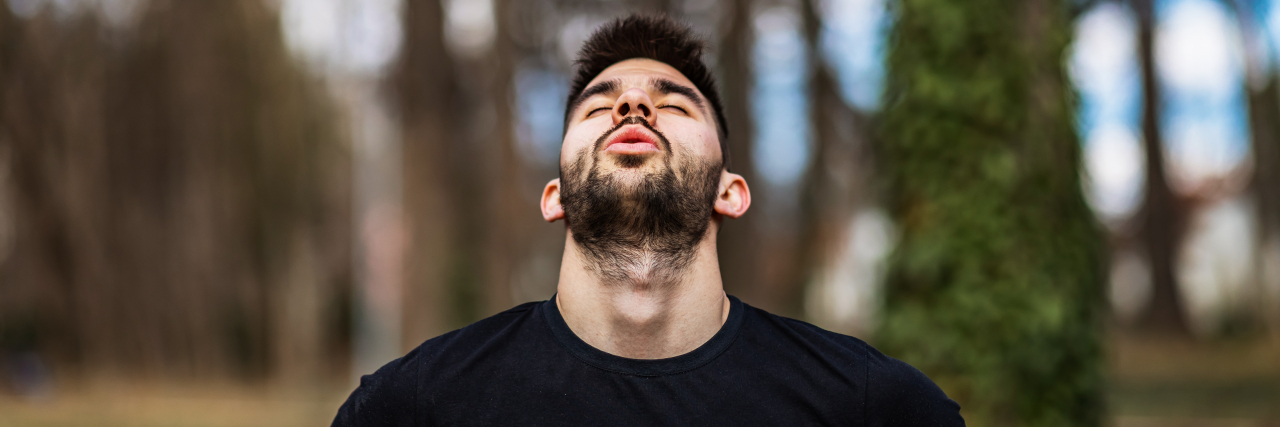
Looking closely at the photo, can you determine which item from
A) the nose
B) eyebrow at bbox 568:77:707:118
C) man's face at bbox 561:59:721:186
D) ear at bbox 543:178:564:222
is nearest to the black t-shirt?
ear at bbox 543:178:564:222

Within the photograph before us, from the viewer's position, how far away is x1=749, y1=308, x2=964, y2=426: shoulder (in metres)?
2.26

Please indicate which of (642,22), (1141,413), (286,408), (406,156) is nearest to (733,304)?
(642,22)

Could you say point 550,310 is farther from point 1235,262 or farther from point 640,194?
point 1235,262

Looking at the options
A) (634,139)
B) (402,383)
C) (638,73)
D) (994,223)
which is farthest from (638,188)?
(994,223)

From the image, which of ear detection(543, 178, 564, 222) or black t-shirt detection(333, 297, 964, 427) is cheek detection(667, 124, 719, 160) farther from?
black t-shirt detection(333, 297, 964, 427)

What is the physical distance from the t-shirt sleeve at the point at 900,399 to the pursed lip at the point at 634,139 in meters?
0.84

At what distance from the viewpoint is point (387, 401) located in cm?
224

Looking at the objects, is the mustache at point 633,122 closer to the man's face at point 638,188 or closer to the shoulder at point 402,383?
the man's face at point 638,188

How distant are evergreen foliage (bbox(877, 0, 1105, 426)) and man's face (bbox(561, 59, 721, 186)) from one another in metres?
3.15

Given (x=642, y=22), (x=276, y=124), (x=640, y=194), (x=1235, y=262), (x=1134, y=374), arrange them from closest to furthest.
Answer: (x=640, y=194) < (x=642, y=22) < (x=276, y=124) < (x=1134, y=374) < (x=1235, y=262)

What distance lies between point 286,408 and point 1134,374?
15893 millimetres

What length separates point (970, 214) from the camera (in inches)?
207

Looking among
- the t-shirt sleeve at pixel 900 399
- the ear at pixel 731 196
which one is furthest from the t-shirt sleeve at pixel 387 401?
the t-shirt sleeve at pixel 900 399

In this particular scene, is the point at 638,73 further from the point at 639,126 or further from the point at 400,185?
the point at 400,185
